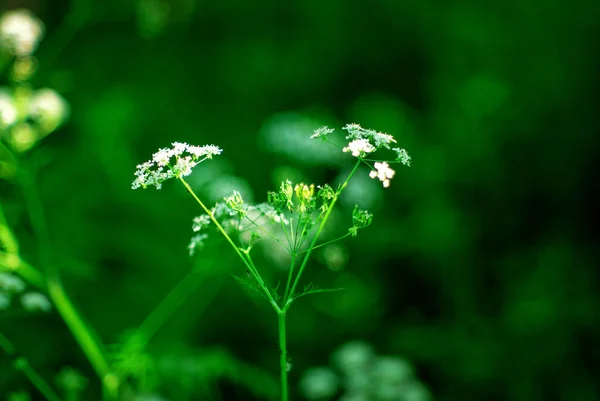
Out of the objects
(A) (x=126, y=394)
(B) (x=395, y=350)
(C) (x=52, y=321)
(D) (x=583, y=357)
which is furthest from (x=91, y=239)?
(D) (x=583, y=357)

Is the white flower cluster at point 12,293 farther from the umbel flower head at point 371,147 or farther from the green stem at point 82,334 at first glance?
the umbel flower head at point 371,147

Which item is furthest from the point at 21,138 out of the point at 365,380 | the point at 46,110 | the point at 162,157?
the point at 365,380

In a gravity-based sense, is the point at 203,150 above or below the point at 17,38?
below

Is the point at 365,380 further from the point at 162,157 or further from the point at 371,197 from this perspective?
the point at 162,157

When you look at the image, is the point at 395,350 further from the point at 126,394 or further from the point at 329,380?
the point at 126,394

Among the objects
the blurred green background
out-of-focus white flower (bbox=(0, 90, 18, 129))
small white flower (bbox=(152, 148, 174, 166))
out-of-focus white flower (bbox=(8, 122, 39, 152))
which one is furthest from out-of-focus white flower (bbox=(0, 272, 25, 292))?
small white flower (bbox=(152, 148, 174, 166))

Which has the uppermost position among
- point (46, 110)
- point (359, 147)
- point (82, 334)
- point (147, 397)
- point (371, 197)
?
point (371, 197)

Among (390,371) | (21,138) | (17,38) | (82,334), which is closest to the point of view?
(82,334)
